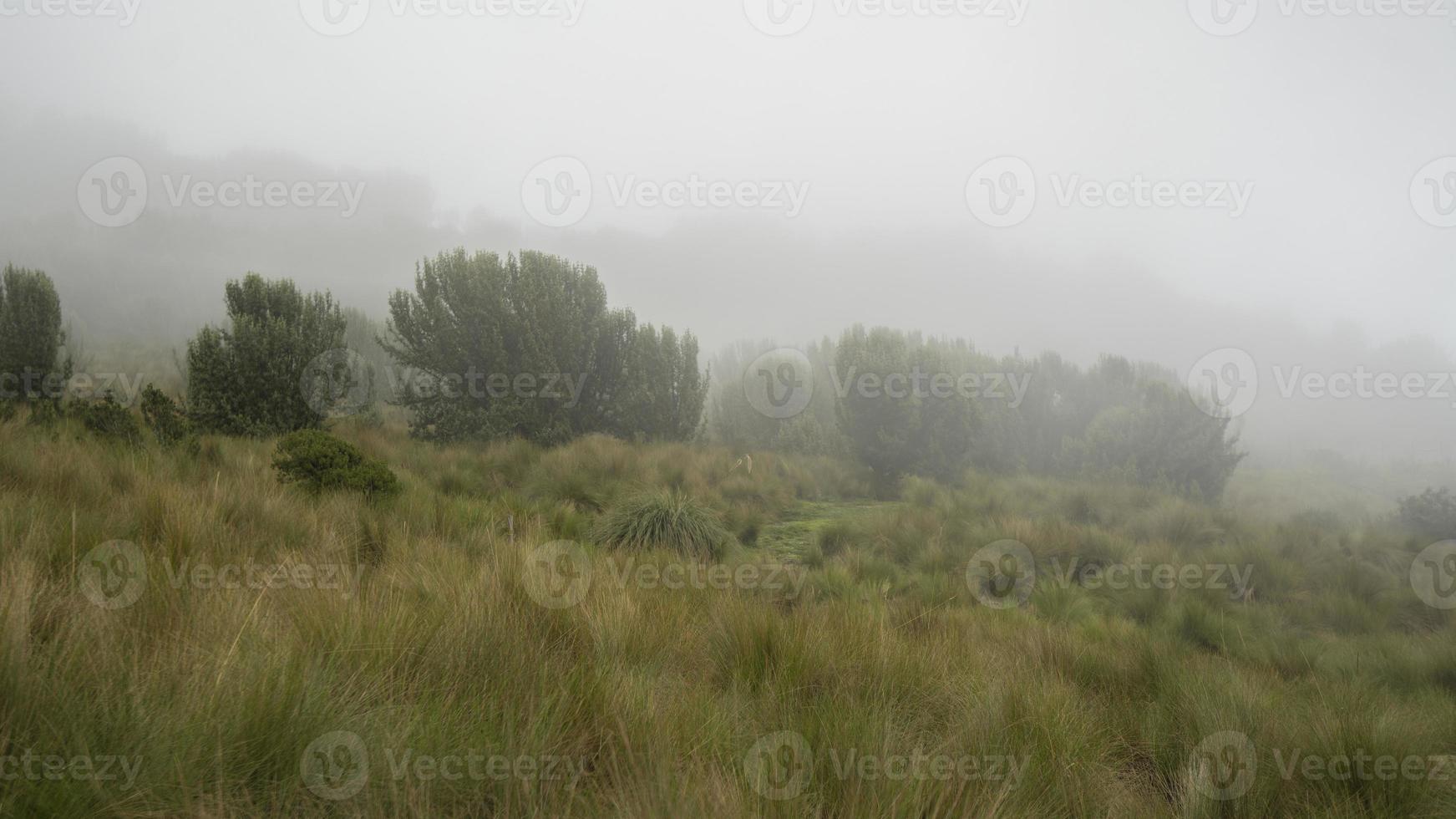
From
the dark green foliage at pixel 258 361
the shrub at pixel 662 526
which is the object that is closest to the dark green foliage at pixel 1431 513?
the shrub at pixel 662 526

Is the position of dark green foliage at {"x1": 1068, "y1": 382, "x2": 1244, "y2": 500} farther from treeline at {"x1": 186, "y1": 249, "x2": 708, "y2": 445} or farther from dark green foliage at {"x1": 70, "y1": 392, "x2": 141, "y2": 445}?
dark green foliage at {"x1": 70, "y1": 392, "x2": 141, "y2": 445}

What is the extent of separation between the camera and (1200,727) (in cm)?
236

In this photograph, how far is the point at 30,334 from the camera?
27.8 feet

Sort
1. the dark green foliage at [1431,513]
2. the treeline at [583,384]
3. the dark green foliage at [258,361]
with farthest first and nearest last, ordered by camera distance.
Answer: the dark green foliage at [1431,513] < the treeline at [583,384] < the dark green foliage at [258,361]

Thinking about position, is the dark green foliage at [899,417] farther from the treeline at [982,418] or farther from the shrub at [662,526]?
the shrub at [662,526]

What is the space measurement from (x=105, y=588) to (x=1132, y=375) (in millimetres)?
28945

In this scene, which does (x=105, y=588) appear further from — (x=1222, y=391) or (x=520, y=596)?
(x=1222, y=391)

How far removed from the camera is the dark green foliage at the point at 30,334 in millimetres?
8086

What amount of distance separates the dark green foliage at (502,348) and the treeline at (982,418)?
518cm

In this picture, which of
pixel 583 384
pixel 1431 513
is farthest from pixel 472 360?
pixel 1431 513

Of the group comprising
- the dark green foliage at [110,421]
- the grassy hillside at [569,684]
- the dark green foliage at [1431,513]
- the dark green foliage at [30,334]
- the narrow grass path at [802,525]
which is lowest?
the narrow grass path at [802,525]

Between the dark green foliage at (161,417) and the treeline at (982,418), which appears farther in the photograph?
the treeline at (982,418)

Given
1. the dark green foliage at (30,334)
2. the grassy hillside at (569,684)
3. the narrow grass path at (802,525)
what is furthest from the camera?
the dark green foliage at (30,334)

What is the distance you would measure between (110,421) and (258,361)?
3.08 metres
